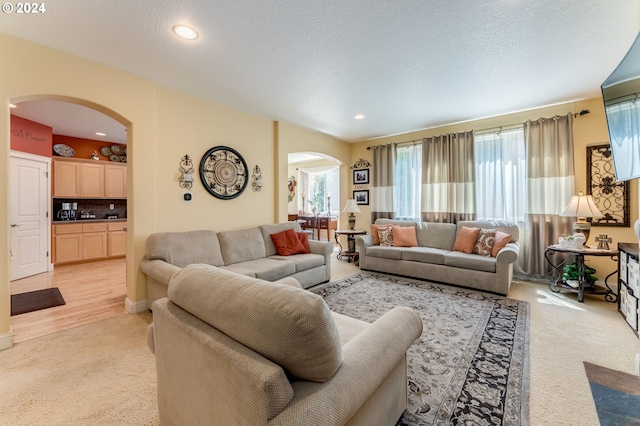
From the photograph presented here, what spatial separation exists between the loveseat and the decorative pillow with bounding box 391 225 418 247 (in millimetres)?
77

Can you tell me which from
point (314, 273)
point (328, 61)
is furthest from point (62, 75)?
point (314, 273)

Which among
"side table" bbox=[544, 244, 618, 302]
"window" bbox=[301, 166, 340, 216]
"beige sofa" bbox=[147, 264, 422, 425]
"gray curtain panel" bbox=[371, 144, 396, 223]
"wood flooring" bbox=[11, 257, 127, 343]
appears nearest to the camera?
"beige sofa" bbox=[147, 264, 422, 425]

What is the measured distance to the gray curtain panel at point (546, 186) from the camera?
3.92 metres

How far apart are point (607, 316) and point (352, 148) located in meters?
4.95

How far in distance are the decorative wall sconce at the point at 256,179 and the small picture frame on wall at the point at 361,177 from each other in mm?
2593

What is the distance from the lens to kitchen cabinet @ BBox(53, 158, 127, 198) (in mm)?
5258

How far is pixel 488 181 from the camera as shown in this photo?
461 centimetres

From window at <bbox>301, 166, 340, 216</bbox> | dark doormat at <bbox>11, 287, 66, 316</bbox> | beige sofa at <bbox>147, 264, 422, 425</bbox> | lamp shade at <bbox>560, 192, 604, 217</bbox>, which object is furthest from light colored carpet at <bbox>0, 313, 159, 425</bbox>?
→ window at <bbox>301, 166, 340, 216</bbox>

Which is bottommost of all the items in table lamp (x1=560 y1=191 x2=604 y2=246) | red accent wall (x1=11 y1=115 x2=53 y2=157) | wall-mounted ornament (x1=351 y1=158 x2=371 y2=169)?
table lamp (x1=560 y1=191 x2=604 y2=246)

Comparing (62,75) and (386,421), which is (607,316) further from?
(62,75)

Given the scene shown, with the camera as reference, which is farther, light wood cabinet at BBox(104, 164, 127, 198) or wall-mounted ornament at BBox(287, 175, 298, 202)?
wall-mounted ornament at BBox(287, 175, 298, 202)

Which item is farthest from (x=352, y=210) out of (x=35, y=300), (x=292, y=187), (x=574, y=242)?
(x=35, y=300)

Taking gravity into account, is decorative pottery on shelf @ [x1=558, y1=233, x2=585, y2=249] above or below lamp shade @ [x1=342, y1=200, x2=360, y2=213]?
below

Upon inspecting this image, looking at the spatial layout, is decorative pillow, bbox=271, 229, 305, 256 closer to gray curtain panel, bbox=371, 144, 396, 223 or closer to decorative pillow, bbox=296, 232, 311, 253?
decorative pillow, bbox=296, 232, 311, 253
